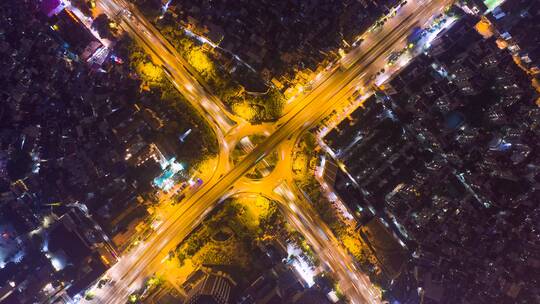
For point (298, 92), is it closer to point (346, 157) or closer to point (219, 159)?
point (346, 157)

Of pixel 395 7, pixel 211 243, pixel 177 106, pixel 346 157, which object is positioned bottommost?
pixel 346 157

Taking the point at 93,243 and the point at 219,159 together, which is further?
the point at 219,159

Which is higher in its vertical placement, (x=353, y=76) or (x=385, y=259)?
(x=353, y=76)

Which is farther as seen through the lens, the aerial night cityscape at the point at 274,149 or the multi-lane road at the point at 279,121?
the multi-lane road at the point at 279,121

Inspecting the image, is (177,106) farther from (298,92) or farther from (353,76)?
(353,76)

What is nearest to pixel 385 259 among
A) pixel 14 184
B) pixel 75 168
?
pixel 75 168
